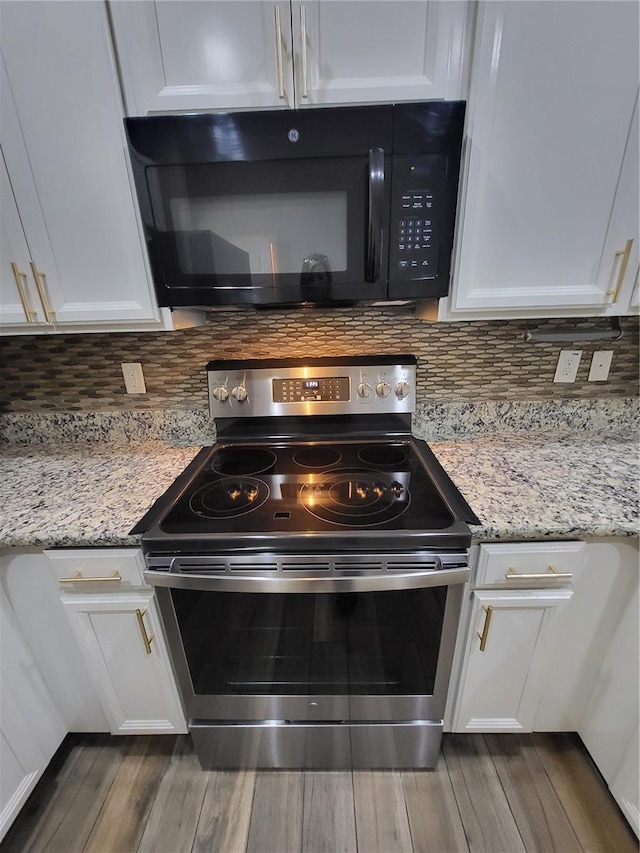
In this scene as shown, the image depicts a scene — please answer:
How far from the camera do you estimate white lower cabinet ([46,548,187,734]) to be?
992 mm

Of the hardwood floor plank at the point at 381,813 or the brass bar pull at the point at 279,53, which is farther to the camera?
the hardwood floor plank at the point at 381,813

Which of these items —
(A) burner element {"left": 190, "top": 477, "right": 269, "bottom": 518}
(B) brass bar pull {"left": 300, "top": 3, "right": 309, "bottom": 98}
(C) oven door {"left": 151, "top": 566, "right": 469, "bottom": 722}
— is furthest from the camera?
(A) burner element {"left": 190, "top": 477, "right": 269, "bottom": 518}

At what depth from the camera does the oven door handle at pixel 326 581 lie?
2.98ft

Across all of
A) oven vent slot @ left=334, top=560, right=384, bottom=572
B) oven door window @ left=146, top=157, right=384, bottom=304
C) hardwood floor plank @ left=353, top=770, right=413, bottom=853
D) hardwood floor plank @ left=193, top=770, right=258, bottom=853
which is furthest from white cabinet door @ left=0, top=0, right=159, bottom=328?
hardwood floor plank @ left=353, top=770, right=413, bottom=853

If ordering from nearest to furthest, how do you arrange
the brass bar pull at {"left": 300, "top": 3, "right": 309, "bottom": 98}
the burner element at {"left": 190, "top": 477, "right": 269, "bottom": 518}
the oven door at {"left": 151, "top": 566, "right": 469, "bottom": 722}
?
1. the brass bar pull at {"left": 300, "top": 3, "right": 309, "bottom": 98}
2. the oven door at {"left": 151, "top": 566, "right": 469, "bottom": 722}
3. the burner element at {"left": 190, "top": 477, "right": 269, "bottom": 518}

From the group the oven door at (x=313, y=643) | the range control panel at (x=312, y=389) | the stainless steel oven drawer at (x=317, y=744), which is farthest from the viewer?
the range control panel at (x=312, y=389)

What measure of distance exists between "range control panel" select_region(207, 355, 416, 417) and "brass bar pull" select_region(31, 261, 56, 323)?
1.58ft

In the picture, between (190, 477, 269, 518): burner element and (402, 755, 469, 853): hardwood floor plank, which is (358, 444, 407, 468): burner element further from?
→ (402, 755, 469, 853): hardwood floor plank

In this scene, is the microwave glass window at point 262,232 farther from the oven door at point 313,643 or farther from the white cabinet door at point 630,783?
the white cabinet door at point 630,783

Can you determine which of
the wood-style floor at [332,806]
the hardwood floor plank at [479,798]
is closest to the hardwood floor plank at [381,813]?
the wood-style floor at [332,806]

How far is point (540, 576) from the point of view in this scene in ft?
3.19

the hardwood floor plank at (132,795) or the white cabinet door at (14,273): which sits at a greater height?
the white cabinet door at (14,273)

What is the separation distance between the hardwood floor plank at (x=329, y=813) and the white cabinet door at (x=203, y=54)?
1.94 metres

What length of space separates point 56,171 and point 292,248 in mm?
631
